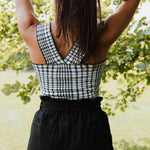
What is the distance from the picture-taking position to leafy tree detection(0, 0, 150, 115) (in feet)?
6.87

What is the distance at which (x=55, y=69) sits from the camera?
1292 millimetres

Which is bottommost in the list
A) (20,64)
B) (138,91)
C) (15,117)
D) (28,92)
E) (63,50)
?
(15,117)

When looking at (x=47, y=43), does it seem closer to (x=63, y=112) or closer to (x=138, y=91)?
(x=63, y=112)

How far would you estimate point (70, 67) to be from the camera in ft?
→ 4.20

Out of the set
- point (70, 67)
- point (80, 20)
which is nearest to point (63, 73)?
point (70, 67)

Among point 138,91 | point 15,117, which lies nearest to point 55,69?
point 138,91

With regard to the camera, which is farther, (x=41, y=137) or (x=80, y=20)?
(x=41, y=137)

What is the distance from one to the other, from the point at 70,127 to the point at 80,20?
22.1 inches

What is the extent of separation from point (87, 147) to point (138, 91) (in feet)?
7.34

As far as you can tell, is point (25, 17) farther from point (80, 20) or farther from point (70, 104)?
point (70, 104)

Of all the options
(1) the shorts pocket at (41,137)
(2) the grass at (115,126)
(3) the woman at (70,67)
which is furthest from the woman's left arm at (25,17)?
(2) the grass at (115,126)

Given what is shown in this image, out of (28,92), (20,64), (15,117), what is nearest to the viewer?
(28,92)

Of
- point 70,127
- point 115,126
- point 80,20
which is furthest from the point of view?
point 115,126

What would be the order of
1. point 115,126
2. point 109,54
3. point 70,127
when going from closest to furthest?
point 70,127, point 109,54, point 115,126
